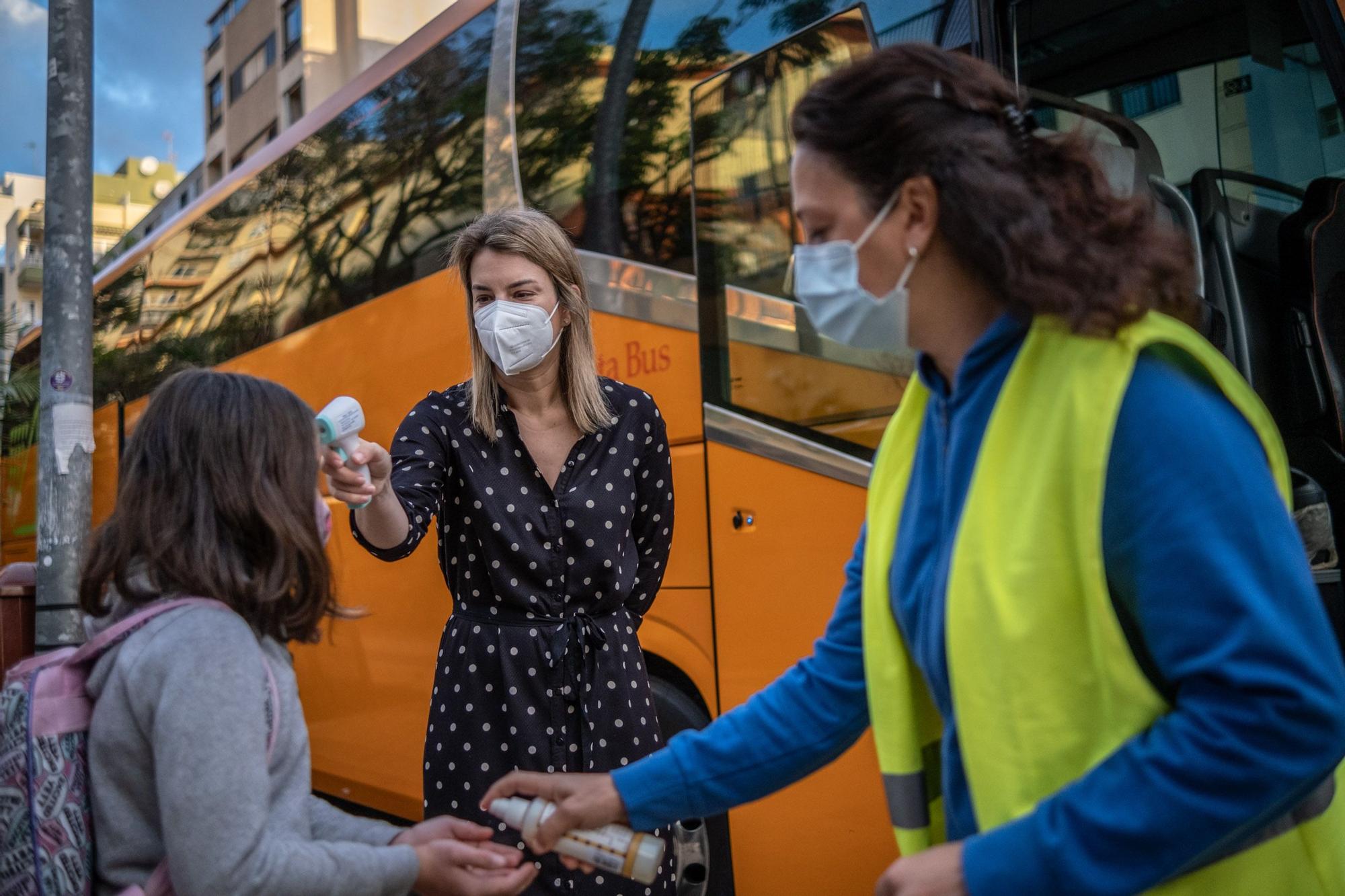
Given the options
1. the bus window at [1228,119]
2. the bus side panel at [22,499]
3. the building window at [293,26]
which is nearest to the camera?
the bus window at [1228,119]

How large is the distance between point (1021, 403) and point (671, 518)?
166cm

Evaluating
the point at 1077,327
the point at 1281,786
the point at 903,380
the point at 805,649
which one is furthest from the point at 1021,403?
the point at 805,649

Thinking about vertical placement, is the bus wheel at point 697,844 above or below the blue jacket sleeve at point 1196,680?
below

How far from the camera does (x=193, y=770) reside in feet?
4.98

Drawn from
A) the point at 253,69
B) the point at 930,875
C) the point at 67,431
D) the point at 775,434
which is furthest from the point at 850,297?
the point at 253,69

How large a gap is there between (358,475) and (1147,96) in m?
3.07

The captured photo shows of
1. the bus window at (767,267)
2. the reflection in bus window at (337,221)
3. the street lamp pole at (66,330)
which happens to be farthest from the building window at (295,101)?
the bus window at (767,267)

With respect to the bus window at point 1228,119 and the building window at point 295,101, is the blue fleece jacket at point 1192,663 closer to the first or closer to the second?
the bus window at point 1228,119

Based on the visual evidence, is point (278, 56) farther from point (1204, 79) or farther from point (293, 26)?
point (1204, 79)

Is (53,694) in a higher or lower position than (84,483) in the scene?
lower

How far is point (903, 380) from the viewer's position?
3.26 m

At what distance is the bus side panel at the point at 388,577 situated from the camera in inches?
159

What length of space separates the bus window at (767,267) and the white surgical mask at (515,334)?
3.04 feet

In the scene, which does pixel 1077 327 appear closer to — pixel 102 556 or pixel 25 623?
pixel 102 556
